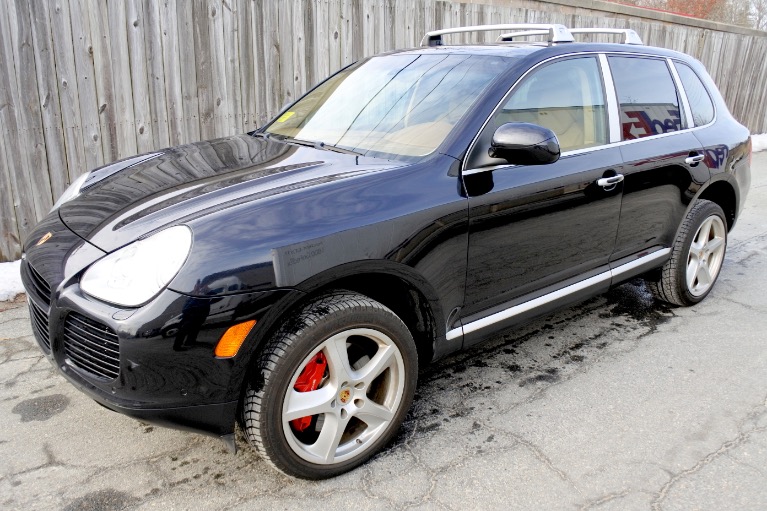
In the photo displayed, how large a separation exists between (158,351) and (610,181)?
2492mm

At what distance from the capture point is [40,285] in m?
2.54

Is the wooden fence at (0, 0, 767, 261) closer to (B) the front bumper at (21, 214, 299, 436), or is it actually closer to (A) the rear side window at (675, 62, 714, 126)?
(B) the front bumper at (21, 214, 299, 436)

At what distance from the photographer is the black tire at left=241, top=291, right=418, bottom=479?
231 cm

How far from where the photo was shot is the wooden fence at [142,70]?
184 inches

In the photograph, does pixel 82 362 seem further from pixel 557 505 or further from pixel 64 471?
pixel 557 505

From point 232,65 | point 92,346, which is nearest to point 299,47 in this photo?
point 232,65

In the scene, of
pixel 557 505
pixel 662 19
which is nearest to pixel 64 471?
pixel 557 505

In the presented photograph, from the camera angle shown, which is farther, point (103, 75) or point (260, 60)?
point (260, 60)

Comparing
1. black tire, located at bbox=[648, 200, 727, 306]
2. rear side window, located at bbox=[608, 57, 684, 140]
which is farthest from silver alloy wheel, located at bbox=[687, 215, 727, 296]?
rear side window, located at bbox=[608, 57, 684, 140]

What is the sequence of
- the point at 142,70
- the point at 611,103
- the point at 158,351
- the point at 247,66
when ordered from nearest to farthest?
the point at 158,351
the point at 611,103
the point at 142,70
the point at 247,66

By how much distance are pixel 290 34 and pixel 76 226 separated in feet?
12.6

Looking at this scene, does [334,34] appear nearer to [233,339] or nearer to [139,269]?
[139,269]

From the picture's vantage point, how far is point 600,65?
3.61m

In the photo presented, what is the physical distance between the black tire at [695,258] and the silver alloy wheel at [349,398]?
2.41m
